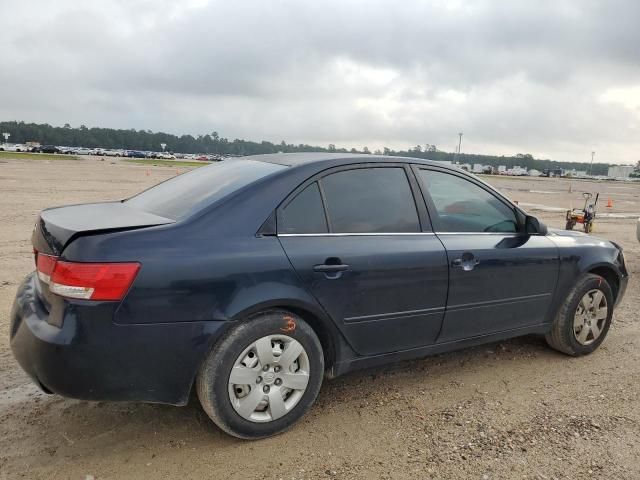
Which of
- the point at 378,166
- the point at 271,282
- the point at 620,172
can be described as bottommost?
the point at 620,172

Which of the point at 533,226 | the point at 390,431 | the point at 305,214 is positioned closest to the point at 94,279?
the point at 305,214

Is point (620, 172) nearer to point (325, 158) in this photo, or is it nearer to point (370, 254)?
point (325, 158)

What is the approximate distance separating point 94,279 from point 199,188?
104 centimetres

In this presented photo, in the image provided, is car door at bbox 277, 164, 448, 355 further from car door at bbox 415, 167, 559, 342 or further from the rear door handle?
car door at bbox 415, 167, 559, 342

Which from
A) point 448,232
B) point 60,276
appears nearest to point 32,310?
point 60,276

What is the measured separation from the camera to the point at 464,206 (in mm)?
3768

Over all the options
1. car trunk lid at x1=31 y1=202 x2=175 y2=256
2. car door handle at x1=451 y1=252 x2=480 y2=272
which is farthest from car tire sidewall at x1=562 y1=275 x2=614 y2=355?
car trunk lid at x1=31 y1=202 x2=175 y2=256

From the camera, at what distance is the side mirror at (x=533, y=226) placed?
399cm

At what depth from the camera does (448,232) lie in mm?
3566

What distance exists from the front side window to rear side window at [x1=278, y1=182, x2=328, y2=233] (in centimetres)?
88

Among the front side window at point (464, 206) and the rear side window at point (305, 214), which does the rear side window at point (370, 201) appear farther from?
the front side window at point (464, 206)

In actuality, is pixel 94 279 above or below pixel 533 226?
below

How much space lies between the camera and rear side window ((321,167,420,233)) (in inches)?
126

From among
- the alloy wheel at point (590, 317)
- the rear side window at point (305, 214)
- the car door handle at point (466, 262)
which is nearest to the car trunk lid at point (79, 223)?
the rear side window at point (305, 214)
